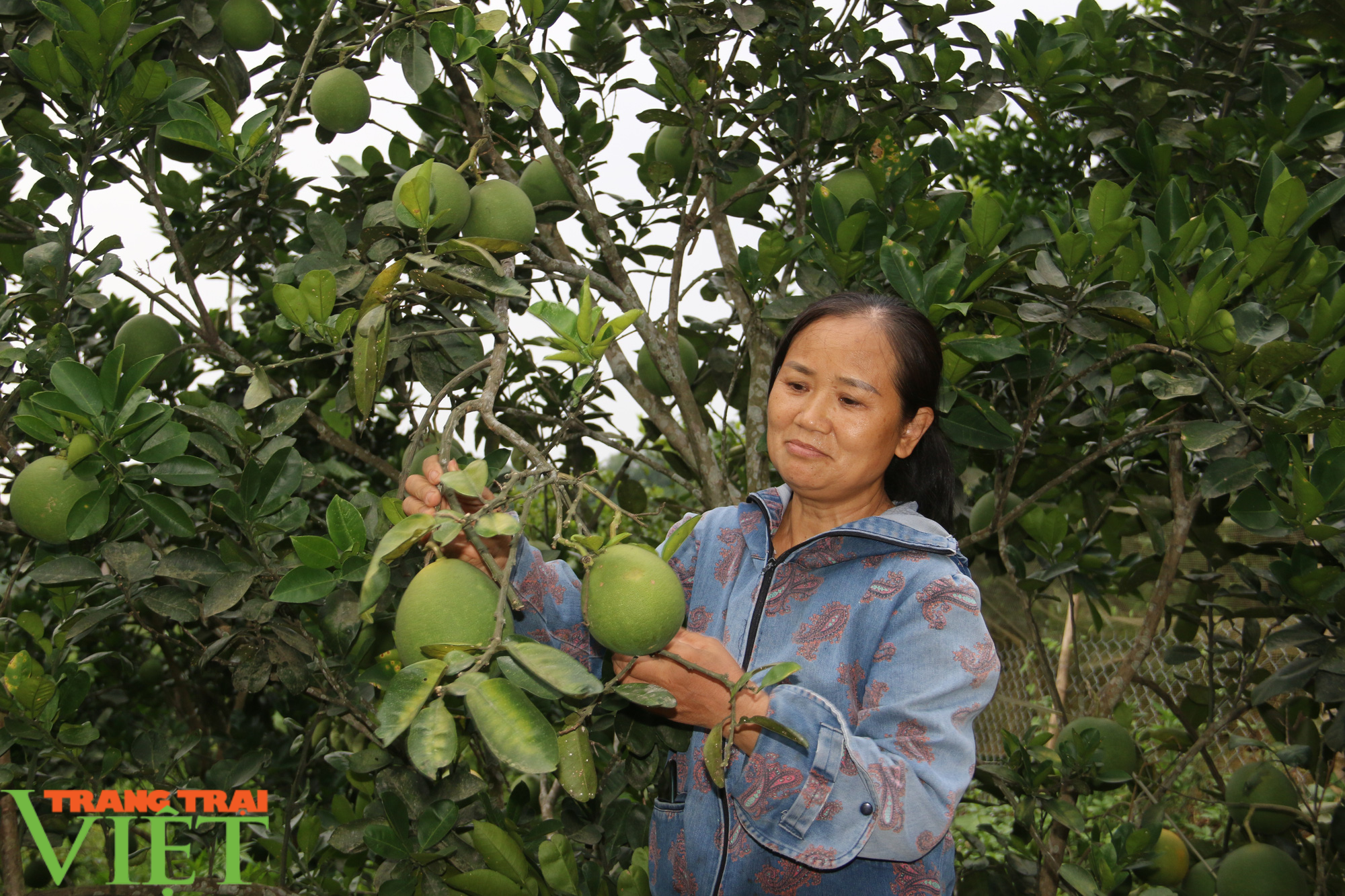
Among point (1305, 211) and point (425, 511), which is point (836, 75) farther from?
point (425, 511)

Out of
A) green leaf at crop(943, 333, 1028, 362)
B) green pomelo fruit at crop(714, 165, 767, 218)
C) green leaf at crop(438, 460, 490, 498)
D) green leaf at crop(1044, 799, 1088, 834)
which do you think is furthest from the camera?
green pomelo fruit at crop(714, 165, 767, 218)

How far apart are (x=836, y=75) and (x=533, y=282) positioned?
0.69 m

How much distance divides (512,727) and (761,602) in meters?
0.60

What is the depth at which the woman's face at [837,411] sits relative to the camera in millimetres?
1228

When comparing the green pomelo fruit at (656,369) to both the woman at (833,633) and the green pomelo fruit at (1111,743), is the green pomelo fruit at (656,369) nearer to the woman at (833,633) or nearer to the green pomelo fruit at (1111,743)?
the woman at (833,633)

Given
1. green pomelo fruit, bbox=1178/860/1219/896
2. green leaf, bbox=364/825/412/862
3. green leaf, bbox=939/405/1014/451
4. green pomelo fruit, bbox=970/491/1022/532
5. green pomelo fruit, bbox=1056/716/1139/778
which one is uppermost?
green leaf, bbox=939/405/1014/451

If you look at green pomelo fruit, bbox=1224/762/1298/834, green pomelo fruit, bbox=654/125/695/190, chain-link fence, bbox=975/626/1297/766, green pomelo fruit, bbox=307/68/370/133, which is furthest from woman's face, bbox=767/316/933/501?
chain-link fence, bbox=975/626/1297/766

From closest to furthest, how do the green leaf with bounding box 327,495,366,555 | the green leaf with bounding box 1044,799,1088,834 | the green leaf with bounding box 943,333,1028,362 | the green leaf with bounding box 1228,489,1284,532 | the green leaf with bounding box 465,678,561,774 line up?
1. the green leaf with bounding box 465,678,561,774
2. the green leaf with bounding box 327,495,366,555
3. the green leaf with bounding box 943,333,1028,362
4. the green leaf with bounding box 1228,489,1284,532
5. the green leaf with bounding box 1044,799,1088,834

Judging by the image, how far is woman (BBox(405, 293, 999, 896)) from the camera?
98cm

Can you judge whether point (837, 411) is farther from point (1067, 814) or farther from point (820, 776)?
point (1067, 814)

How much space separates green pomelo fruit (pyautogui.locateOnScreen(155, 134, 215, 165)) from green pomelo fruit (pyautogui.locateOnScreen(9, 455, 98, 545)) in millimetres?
775

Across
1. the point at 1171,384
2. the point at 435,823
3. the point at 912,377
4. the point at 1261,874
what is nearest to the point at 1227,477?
the point at 1171,384

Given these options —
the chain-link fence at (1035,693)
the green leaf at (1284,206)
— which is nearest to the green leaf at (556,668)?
the green leaf at (1284,206)

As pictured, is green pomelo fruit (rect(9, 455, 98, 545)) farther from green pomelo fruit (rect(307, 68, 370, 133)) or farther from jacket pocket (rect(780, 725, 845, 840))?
jacket pocket (rect(780, 725, 845, 840))
